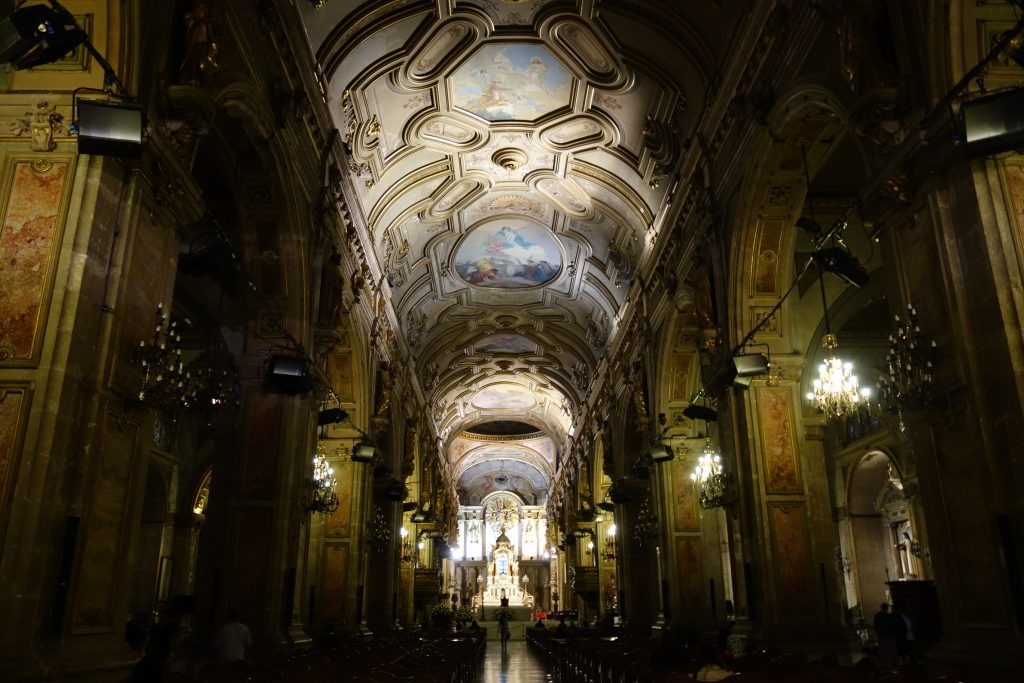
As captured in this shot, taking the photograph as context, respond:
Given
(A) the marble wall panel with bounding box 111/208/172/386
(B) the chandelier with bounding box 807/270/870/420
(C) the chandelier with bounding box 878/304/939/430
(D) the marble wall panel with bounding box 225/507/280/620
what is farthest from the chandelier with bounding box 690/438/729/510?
(A) the marble wall panel with bounding box 111/208/172/386

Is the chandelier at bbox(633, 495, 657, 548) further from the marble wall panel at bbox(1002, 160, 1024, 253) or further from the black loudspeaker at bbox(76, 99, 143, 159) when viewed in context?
the black loudspeaker at bbox(76, 99, 143, 159)

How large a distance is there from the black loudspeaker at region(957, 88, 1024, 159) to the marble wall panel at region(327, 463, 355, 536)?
38.7ft

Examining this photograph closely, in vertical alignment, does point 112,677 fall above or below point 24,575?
below

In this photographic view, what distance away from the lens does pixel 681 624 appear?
1402cm

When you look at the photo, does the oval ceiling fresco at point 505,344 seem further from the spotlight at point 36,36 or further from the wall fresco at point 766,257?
the spotlight at point 36,36

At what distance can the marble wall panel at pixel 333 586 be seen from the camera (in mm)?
13430

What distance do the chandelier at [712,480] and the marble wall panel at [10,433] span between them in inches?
337

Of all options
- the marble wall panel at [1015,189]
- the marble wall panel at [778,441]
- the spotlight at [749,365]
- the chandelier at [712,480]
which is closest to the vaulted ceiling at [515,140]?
the spotlight at [749,365]

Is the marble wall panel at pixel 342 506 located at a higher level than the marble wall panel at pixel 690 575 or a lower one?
higher

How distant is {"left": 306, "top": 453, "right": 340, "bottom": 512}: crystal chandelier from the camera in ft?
37.1

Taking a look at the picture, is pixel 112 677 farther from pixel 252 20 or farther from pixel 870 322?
pixel 870 322

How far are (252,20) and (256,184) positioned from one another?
87.3 inches

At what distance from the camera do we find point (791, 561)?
9.54 m

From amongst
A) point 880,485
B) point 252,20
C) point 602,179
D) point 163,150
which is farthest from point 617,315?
point 163,150
